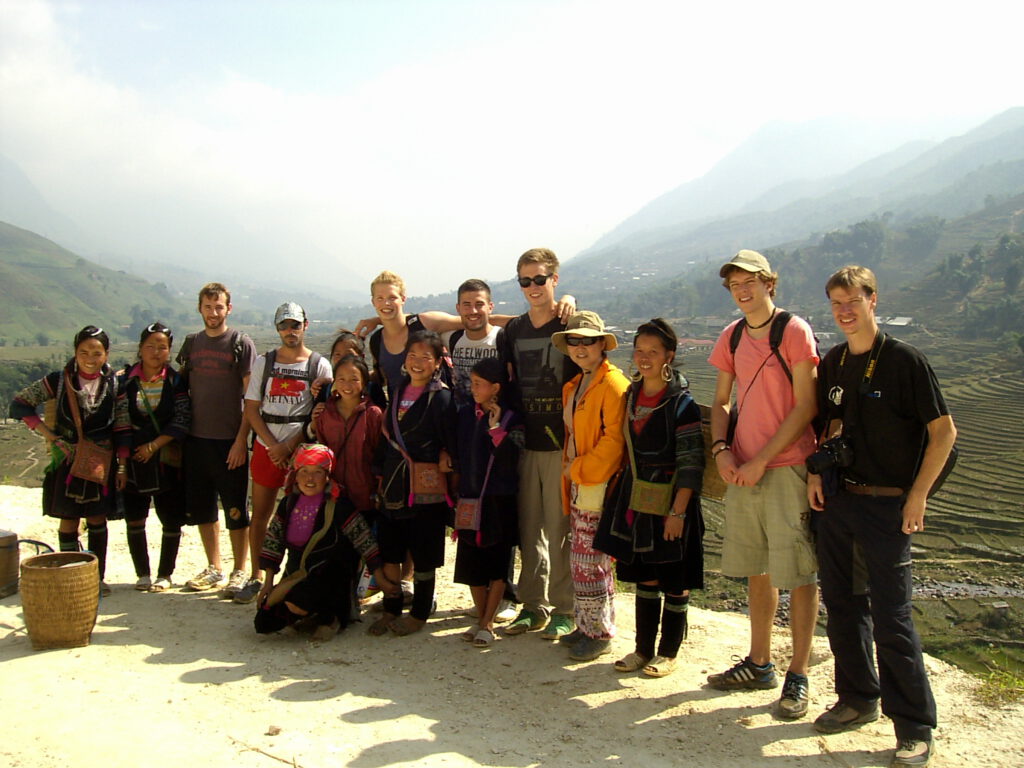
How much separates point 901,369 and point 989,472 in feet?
108

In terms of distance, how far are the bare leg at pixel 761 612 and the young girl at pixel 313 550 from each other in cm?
222

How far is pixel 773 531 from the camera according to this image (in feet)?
11.5

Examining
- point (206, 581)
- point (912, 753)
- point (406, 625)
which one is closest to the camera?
point (912, 753)

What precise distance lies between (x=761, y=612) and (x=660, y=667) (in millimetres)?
643

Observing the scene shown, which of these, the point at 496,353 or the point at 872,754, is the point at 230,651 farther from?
the point at 872,754

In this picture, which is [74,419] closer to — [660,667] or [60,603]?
[60,603]

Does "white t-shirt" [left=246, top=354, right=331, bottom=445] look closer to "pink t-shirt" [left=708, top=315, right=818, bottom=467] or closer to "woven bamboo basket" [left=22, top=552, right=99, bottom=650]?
"woven bamboo basket" [left=22, top=552, right=99, bottom=650]

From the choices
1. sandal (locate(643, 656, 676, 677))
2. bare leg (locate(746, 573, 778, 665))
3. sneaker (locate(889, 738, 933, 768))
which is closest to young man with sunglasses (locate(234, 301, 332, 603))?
sandal (locate(643, 656, 676, 677))

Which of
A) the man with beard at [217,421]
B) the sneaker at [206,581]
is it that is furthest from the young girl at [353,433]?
the sneaker at [206,581]

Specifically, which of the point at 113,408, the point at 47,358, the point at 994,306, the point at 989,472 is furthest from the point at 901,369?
the point at 47,358

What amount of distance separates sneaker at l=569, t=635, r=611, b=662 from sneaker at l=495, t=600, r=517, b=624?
0.68 m

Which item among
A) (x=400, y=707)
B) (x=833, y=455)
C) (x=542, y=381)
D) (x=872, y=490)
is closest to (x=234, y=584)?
(x=400, y=707)

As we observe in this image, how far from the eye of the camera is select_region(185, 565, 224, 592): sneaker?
5426mm

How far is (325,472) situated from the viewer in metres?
4.58
